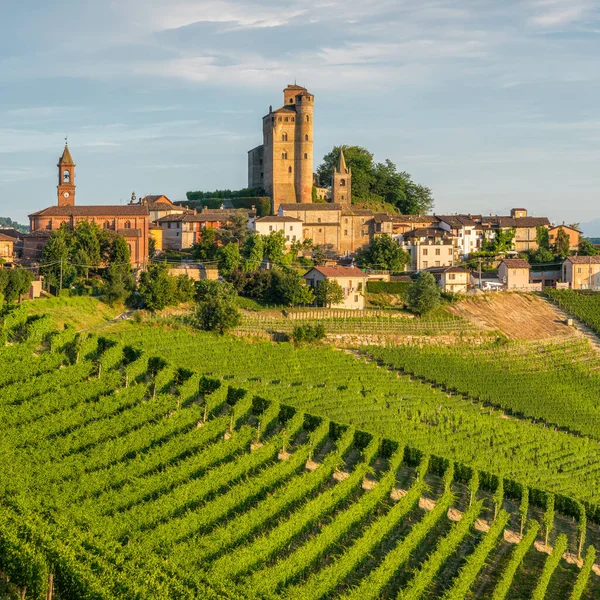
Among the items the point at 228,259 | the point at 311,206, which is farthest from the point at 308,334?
the point at 311,206

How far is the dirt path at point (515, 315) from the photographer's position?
55.1m

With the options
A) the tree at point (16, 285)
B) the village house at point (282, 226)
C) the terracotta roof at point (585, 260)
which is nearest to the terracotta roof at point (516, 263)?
the terracotta roof at point (585, 260)

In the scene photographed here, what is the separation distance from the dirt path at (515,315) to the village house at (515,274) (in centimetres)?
226

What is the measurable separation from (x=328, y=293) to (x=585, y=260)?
21.0m

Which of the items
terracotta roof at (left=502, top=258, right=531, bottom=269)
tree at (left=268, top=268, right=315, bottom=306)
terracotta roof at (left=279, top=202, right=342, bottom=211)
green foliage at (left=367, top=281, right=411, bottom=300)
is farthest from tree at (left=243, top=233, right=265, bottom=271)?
terracotta roof at (left=502, top=258, right=531, bottom=269)

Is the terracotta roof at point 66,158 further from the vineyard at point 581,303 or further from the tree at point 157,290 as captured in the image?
the vineyard at point 581,303

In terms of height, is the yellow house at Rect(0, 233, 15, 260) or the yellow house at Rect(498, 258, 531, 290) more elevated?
the yellow house at Rect(0, 233, 15, 260)

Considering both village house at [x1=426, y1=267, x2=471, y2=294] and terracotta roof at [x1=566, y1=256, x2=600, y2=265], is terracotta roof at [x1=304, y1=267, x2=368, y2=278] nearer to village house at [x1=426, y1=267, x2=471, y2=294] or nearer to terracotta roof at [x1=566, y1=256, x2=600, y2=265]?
village house at [x1=426, y1=267, x2=471, y2=294]

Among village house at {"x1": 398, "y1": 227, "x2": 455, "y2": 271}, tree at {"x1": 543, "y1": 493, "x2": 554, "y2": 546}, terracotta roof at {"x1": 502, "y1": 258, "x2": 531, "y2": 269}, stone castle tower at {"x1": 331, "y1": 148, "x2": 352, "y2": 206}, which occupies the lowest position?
tree at {"x1": 543, "y1": 493, "x2": 554, "y2": 546}

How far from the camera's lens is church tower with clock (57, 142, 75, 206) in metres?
65.2

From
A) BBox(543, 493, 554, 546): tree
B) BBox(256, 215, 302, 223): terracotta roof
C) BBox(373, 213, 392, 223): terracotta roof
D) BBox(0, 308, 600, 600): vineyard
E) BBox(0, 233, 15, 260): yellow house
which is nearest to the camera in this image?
BBox(0, 308, 600, 600): vineyard

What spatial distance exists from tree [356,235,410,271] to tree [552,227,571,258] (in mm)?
12749

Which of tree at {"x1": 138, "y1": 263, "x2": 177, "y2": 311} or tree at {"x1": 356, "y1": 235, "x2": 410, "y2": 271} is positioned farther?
tree at {"x1": 356, "y1": 235, "x2": 410, "y2": 271}

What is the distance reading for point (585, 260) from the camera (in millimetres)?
65312
